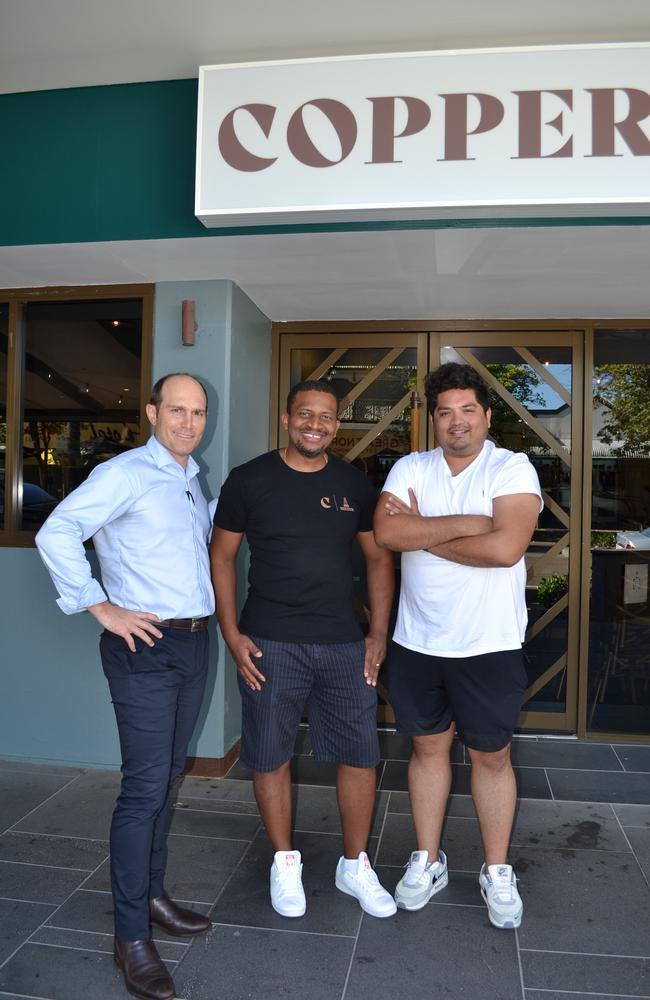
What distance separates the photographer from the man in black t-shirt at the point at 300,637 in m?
2.63

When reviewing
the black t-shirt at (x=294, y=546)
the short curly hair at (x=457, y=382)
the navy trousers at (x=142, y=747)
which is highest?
the short curly hair at (x=457, y=382)

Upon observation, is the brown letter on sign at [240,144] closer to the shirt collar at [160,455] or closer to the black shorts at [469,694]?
the shirt collar at [160,455]

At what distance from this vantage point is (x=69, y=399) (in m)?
4.17

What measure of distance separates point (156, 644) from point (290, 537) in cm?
59

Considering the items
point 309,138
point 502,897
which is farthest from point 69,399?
point 502,897

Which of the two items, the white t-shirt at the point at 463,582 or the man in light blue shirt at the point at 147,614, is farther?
the white t-shirt at the point at 463,582

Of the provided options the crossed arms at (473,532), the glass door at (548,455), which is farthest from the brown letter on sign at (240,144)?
the glass door at (548,455)

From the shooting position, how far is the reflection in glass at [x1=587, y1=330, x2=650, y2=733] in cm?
441

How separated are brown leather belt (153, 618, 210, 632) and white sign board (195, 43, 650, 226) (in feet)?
4.97

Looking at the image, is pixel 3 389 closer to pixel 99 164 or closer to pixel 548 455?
pixel 99 164

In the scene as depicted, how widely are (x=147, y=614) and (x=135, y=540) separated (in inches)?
9.1

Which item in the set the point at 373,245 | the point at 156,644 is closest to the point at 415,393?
the point at 373,245

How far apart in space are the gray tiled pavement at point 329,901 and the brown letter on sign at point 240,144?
268 centimetres

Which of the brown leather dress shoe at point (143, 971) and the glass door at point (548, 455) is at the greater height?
the glass door at point (548, 455)
